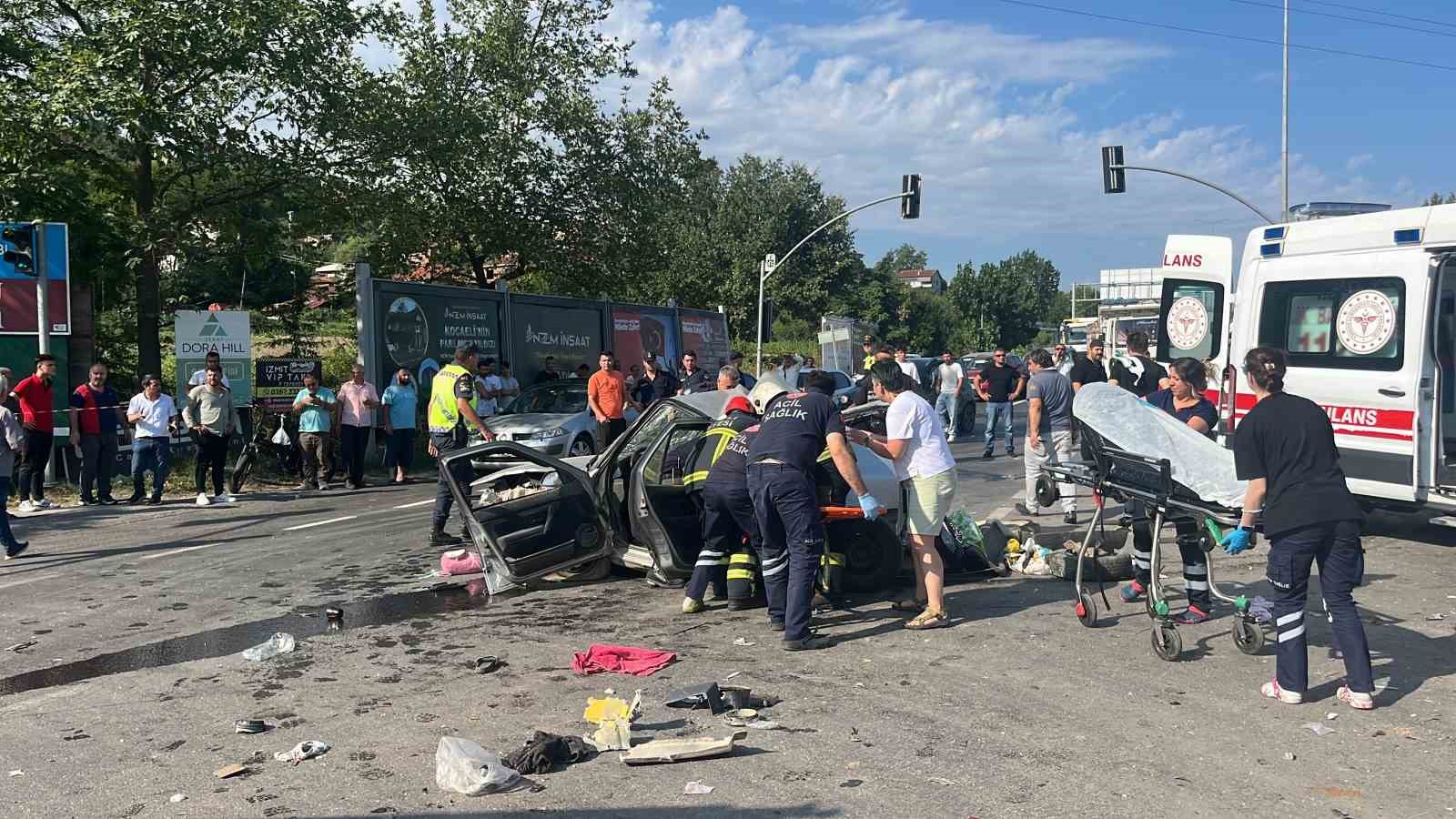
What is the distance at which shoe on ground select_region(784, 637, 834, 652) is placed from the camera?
6.39m

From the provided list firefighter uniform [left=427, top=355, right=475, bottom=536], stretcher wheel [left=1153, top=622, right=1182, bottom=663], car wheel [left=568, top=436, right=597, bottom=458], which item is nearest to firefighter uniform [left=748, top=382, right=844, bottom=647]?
stretcher wheel [left=1153, top=622, right=1182, bottom=663]

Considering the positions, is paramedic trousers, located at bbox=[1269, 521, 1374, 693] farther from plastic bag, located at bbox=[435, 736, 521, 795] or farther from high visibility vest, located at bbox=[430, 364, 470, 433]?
high visibility vest, located at bbox=[430, 364, 470, 433]

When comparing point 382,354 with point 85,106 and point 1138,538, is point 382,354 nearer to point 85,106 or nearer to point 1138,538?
point 85,106

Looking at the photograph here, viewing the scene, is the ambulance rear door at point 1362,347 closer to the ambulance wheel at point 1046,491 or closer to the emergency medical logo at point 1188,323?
the emergency medical logo at point 1188,323

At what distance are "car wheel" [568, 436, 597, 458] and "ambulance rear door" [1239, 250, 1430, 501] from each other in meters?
8.94

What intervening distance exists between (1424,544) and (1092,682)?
18.2 feet

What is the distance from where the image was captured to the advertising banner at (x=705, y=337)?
88.5 feet

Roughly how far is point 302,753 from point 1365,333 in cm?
865

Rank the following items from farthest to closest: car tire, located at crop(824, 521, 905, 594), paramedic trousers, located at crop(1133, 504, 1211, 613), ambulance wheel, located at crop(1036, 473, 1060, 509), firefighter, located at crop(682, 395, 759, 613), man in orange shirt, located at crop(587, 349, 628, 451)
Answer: man in orange shirt, located at crop(587, 349, 628, 451)
car tire, located at crop(824, 521, 905, 594)
ambulance wheel, located at crop(1036, 473, 1060, 509)
firefighter, located at crop(682, 395, 759, 613)
paramedic trousers, located at crop(1133, 504, 1211, 613)

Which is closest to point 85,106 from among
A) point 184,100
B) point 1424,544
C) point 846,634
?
point 184,100

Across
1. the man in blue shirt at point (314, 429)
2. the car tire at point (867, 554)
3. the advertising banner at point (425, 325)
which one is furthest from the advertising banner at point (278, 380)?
the car tire at point (867, 554)

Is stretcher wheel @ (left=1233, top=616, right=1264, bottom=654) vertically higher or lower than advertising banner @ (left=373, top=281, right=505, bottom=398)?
lower

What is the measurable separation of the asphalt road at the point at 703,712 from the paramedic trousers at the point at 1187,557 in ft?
0.76

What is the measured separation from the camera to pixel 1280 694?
17.7ft
